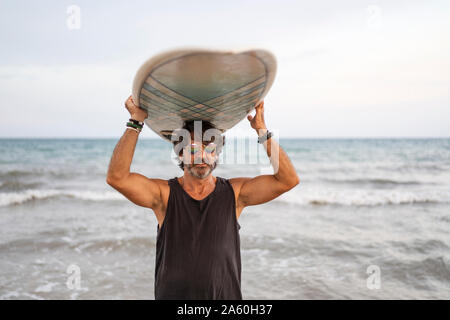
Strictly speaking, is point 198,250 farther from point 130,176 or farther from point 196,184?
point 130,176

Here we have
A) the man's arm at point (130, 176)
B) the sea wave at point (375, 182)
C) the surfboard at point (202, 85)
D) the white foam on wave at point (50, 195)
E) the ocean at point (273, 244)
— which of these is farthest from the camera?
the sea wave at point (375, 182)

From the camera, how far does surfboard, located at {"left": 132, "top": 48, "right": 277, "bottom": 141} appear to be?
1.62 m

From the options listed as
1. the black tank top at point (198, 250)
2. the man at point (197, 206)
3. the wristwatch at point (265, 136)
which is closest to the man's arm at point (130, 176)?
the man at point (197, 206)

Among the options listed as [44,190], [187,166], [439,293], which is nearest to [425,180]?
[439,293]

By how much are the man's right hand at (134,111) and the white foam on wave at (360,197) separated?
7949mm

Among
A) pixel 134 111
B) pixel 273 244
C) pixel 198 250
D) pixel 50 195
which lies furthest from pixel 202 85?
pixel 50 195

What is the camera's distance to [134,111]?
78.1 inches

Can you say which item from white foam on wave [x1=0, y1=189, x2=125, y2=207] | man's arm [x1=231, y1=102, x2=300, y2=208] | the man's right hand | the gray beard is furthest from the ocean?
the man's right hand

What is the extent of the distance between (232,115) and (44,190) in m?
10.9

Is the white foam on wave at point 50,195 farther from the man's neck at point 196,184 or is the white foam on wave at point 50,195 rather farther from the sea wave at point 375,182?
the man's neck at point 196,184

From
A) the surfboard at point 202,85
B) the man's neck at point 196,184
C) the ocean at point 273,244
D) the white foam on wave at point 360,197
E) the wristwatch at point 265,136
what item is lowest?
the ocean at point 273,244

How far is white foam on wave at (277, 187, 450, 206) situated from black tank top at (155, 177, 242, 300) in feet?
25.5

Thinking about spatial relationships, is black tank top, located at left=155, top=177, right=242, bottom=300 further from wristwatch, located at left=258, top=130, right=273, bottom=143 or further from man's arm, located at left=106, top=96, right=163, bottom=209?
wristwatch, located at left=258, top=130, right=273, bottom=143

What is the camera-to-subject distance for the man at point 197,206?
1897 mm
